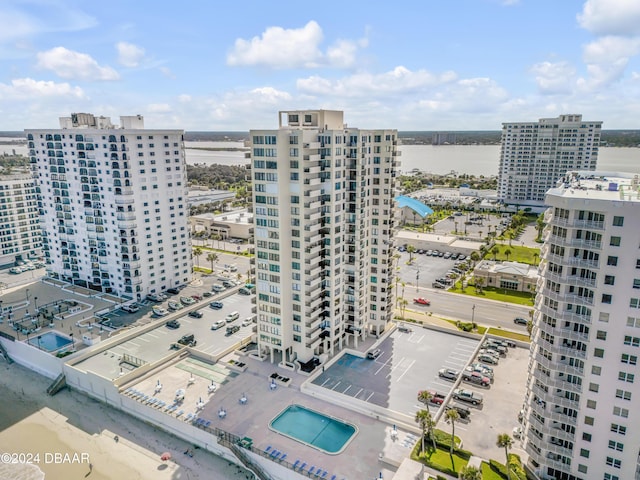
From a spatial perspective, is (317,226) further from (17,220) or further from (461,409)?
(17,220)

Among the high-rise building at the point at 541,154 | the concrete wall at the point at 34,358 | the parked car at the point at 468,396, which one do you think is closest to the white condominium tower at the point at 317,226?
the parked car at the point at 468,396

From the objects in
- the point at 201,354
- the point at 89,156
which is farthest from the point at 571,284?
the point at 89,156

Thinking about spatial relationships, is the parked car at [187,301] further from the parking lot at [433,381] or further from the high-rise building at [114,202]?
the parking lot at [433,381]

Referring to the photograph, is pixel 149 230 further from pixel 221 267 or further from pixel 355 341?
pixel 355 341

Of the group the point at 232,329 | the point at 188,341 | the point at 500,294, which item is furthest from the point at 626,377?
the point at 188,341

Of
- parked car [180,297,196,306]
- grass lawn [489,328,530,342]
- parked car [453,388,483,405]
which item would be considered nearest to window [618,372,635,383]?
parked car [453,388,483,405]
